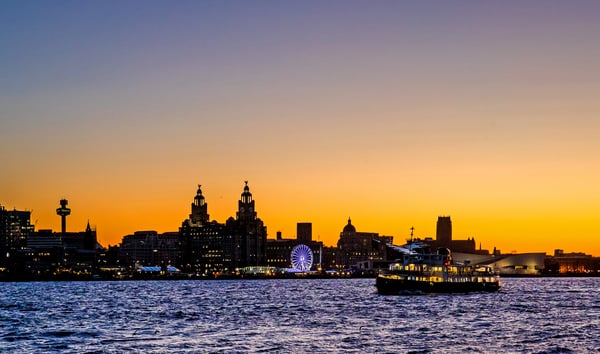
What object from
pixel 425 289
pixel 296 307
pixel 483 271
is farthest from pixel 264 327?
pixel 483 271

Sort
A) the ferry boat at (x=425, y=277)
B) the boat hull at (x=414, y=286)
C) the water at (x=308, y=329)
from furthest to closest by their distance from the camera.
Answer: the ferry boat at (x=425, y=277)
the boat hull at (x=414, y=286)
the water at (x=308, y=329)

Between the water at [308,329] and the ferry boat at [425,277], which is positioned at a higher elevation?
the ferry boat at [425,277]

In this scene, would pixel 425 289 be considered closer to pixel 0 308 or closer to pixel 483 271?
pixel 483 271

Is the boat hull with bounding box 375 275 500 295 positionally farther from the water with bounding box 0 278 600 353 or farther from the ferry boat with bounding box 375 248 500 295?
the water with bounding box 0 278 600 353

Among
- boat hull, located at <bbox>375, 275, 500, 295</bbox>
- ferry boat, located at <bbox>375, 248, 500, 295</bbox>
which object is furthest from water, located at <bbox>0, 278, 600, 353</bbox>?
ferry boat, located at <bbox>375, 248, 500, 295</bbox>

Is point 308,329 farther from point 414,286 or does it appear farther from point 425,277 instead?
point 425,277

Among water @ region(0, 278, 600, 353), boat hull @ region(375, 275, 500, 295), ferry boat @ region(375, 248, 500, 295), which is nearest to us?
water @ region(0, 278, 600, 353)

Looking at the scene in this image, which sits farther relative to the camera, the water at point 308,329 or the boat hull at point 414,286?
the boat hull at point 414,286

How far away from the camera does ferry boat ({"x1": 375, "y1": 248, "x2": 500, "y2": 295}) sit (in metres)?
164

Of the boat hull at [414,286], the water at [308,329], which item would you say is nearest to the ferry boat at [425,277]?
the boat hull at [414,286]

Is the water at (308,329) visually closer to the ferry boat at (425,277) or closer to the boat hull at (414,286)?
the boat hull at (414,286)

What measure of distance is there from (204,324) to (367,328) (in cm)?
1770

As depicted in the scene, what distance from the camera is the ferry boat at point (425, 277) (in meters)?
164

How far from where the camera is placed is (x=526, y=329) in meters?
87.1
